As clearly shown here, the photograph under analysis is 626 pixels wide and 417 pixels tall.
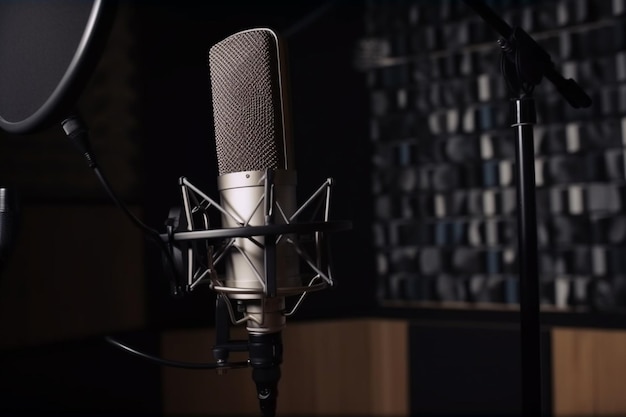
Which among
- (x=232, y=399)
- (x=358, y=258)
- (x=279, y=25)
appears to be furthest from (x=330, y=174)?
(x=232, y=399)

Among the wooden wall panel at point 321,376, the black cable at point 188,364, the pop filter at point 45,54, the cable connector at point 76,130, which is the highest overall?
the pop filter at point 45,54

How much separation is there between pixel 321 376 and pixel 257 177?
5.56 feet

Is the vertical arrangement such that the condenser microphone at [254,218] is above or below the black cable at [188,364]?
above

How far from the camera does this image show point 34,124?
61 centimetres

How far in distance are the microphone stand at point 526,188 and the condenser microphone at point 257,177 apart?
0.81ft

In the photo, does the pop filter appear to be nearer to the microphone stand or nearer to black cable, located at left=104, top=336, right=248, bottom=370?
black cable, located at left=104, top=336, right=248, bottom=370

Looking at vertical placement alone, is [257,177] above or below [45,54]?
below

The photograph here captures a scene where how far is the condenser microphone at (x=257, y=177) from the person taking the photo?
666 mm

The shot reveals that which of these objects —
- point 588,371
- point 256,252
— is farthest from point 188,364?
point 588,371

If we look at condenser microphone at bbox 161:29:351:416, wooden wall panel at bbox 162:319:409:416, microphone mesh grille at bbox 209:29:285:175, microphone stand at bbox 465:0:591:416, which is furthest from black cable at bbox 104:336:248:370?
wooden wall panel at bbox 162:319:409:416

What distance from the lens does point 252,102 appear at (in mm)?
715

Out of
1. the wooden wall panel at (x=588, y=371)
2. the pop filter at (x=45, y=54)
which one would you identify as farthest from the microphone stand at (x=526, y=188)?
the wooden wall panel at (x=588, y=371)

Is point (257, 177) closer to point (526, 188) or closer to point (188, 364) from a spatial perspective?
point (188, 364)

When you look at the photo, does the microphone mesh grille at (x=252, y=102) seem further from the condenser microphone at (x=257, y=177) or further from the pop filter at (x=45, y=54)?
the pop filter at (x=45, y=54)
